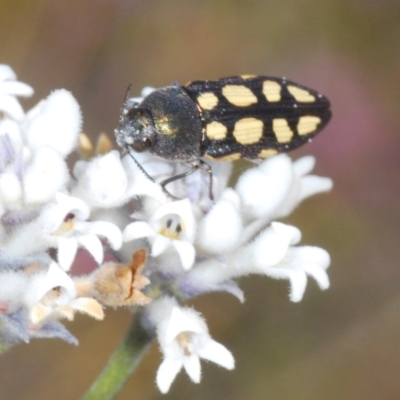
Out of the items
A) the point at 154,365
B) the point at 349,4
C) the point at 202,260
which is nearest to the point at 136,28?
the point at 349,4

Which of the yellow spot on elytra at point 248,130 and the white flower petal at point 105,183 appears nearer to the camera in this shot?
the white flower petal at point 105,183

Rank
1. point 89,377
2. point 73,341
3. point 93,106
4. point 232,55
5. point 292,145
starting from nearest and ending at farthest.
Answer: point 73,341, point 292,145, point 89,377, point 93,106, point 232,55

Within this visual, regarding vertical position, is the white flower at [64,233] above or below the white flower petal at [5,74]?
below

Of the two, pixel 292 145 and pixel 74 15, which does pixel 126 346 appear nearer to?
pixel 292 145

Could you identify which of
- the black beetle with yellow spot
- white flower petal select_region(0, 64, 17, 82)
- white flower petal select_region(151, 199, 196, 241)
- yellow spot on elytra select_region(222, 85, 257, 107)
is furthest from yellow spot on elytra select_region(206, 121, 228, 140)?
white flower petal select_region(0, 64, 17, 82)

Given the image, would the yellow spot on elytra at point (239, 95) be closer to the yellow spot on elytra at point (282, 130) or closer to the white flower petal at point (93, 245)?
the yellow spot on elytra at point (282, 130)

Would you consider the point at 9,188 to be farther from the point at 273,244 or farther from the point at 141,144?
the point at 273,244

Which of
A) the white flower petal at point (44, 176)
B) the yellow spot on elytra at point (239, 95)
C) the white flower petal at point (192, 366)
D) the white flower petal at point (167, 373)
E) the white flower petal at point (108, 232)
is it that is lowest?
the white flower petal at point (167, 373)

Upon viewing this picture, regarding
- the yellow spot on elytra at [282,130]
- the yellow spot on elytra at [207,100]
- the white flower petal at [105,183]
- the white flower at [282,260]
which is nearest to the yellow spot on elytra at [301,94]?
the yellow spot on elytra at [282,130]
